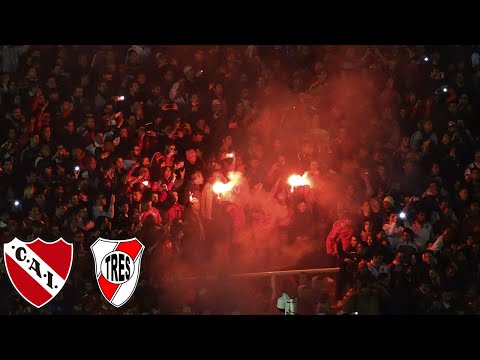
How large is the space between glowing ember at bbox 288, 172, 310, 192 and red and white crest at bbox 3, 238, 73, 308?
202 centimetres

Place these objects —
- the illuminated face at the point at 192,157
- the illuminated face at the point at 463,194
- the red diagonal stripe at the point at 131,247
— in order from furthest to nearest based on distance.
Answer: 1. the illuminated face at the point at 192,157
2. the illuminated face at the point at 463,194
3. the red diagonal stripe at the point at 131,247

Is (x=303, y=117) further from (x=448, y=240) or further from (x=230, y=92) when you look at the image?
(x=448, y=240)

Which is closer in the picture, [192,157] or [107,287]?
[107,287]

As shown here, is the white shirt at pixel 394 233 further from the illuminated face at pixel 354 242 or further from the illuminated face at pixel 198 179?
the illuminated face at pixel 198 179

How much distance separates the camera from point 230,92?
7.18 metres

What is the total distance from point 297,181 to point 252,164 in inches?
17.0

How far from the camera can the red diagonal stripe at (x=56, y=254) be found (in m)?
6.88

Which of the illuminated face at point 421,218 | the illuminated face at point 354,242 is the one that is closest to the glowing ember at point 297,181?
the illuminated face at point 354,242

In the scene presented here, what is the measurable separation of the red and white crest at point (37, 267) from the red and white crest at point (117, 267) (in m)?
0.27

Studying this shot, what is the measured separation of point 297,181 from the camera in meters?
7.18

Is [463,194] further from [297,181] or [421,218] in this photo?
Result: [297,181]

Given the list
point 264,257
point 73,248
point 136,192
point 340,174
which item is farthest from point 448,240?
point 73,248

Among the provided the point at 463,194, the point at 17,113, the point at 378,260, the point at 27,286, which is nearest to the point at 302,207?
the point at 378,260

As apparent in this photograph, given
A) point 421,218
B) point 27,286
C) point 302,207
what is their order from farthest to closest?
point 302,207, point 421,218, point 27,286
